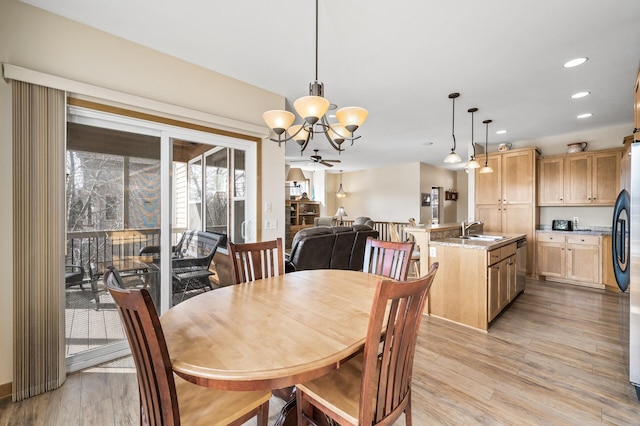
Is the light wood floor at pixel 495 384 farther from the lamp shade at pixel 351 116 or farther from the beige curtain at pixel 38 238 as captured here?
the lamp shade at pixel 351 116

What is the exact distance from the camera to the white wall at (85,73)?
6.05 feet

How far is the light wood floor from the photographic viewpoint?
67.7 inches

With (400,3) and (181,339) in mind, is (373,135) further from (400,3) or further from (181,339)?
(181,339)

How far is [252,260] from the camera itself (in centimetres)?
212

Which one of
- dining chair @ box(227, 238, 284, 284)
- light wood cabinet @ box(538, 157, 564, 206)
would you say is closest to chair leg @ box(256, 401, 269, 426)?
dining chair @ box(227, 238, 284, 284)

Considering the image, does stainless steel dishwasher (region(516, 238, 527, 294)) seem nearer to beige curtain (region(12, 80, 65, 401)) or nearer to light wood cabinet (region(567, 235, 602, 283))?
light wood cabinet (region(567, 235, 602, 283))

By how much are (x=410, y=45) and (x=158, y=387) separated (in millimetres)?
2815

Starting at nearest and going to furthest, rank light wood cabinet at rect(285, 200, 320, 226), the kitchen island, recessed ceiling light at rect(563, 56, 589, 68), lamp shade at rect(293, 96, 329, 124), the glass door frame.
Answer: lamp shade at rect(293, 96, 329, 124)
the glass door frame
recessed ceiling light at rect(563, 56, 589, 68)
the kitchen island
light wood cabinet at rect(285, 200, 320, 226)

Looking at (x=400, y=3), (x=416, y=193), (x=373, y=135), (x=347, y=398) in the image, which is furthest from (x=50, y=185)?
(x=416, y=193)

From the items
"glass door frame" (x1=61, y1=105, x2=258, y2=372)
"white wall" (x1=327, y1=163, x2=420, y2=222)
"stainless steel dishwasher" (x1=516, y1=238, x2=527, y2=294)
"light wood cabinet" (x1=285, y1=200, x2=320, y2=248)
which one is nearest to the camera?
"glass door frame" (x1=61, y1=105, x2=258, y2=372)

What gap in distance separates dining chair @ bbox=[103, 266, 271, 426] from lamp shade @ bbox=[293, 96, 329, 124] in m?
1.27

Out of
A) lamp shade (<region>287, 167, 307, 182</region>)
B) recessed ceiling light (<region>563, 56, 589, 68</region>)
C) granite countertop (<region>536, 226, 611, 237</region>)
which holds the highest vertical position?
recessed ceiling light (<region>563, 56, 589, 68</region>)

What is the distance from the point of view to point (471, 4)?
74.2 inches

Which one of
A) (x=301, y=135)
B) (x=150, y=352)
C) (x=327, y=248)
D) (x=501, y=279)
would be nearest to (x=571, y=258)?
(x=501, y=279)
